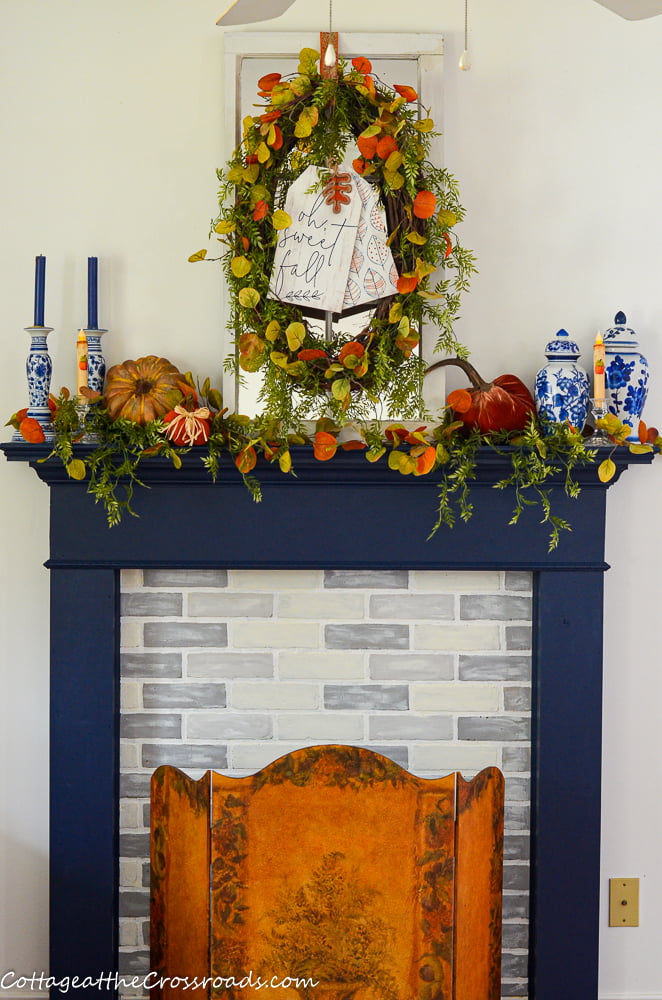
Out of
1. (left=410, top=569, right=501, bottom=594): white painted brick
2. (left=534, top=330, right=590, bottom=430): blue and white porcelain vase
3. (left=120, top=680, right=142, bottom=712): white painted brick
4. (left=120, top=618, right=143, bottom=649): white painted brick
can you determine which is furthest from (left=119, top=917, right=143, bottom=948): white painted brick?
(left=534, top=330, right=590, bottom=430): blue and white porcelain vase

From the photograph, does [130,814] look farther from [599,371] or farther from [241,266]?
[599,371]

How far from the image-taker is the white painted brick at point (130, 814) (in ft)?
6.02

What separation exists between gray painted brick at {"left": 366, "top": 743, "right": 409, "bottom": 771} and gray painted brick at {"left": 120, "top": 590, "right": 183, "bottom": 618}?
20.9 inches

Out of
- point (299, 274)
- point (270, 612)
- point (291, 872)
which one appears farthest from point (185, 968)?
point (299, 274)

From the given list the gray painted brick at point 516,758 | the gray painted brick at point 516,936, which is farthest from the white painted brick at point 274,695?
the gray painted brick at point 516,936

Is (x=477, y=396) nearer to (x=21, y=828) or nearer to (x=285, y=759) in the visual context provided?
(x=285, y=759)

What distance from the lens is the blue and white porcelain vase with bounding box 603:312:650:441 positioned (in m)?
1.73

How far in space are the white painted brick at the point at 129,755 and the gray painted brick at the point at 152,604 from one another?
0.94 feet

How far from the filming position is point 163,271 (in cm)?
181

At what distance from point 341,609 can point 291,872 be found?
60 cm

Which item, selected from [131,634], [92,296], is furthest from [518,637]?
[92,296]

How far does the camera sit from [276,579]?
183 centimetres

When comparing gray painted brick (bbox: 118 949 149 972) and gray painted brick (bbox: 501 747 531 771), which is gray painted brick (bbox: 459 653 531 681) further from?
gray painted brick (bbox: 118 949 149 972)

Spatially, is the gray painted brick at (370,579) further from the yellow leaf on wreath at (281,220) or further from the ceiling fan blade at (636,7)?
the ceiling fan blade at (636,7)
